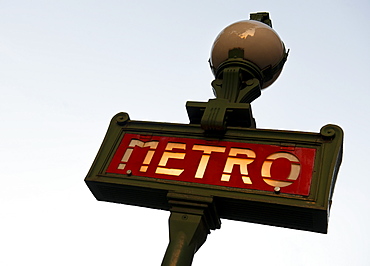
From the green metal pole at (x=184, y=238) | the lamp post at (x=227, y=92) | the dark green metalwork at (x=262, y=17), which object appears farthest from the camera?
the dark green metalwork at (x=262, y=17)

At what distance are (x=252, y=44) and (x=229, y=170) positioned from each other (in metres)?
1.75

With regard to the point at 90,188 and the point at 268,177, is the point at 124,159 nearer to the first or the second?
the point at 90,188

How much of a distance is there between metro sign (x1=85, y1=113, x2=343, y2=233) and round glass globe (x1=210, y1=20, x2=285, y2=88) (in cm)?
113

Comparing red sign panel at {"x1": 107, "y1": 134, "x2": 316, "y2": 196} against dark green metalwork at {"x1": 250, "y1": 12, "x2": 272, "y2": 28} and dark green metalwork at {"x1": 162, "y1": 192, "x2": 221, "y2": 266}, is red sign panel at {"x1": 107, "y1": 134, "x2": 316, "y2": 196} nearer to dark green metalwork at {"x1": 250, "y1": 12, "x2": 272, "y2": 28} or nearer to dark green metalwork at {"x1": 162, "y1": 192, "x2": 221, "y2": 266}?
dark green metalwork at {"x1": 162, "y1": 192, "x2": 221, "y2": 266}

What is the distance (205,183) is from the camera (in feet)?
12.8

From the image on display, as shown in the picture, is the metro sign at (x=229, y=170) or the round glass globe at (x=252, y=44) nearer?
the metro sign at (x=229, y=170)

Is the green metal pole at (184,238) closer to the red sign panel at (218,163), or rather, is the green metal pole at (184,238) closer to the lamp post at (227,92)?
the lamp post at (227,92)

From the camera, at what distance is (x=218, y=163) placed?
4078mm

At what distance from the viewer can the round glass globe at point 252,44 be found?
199 inches

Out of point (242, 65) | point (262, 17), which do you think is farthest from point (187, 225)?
point (262, 17)

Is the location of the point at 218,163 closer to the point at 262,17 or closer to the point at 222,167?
the point at 222,167

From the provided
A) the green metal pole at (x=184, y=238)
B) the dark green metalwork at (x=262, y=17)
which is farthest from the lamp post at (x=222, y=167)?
the dark green metalwork at (x=262, y=17)

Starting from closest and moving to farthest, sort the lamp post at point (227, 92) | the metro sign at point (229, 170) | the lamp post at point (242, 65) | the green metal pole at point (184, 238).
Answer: the green metal pole at point (184, 238) < the lamp post at point (227, 92) < the metro sign at point (229, 170) < the lamp post at point (242, 65)

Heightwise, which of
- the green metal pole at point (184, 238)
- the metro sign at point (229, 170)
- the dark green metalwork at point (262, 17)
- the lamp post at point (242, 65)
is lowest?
the green metal pole at point (184, 238)
